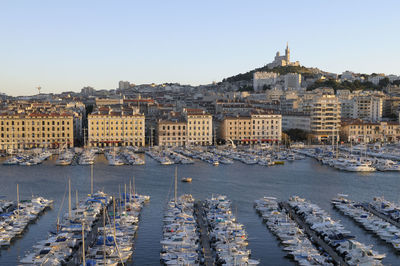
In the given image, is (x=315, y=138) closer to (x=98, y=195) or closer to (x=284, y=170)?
(x=284, y=170)

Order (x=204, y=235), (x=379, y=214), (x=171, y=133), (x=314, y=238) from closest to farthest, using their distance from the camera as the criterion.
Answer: (x=314, y=238) < (x=204, y=235) < (x=379, y=214) < (x=171, y=133)

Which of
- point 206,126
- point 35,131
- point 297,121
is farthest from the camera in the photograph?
point 297,121

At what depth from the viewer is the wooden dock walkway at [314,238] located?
15.2m

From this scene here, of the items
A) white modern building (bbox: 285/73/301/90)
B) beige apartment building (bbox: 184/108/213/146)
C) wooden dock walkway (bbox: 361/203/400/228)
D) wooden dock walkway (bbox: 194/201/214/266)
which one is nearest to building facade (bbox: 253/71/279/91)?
white modern building (bbox: 285/73/301/90)

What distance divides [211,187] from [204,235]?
10554 millimetres

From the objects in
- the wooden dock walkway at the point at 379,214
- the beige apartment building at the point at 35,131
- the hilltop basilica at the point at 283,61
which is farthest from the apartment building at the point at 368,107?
the hilltop basilica at the point at 283,61

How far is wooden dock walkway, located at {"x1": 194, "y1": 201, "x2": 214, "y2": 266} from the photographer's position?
15.1 m

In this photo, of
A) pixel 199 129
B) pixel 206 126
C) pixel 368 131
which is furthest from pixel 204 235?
pixel 368 131

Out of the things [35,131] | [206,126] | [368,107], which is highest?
[368,107]

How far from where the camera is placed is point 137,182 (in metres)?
29.5

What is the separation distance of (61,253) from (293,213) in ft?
31.5

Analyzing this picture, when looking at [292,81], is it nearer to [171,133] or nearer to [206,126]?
[206,126]

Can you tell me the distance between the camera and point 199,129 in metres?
50.6

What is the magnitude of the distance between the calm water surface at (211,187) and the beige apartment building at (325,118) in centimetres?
1387
